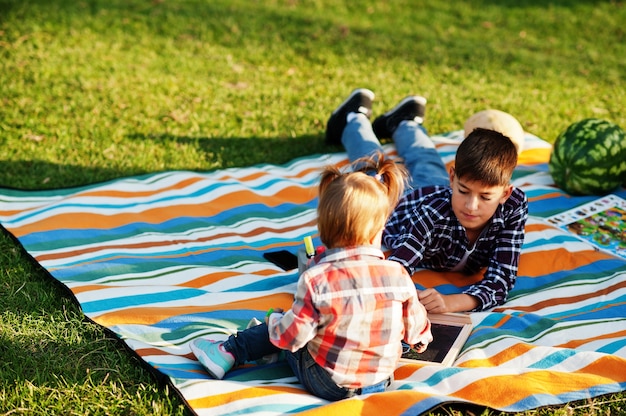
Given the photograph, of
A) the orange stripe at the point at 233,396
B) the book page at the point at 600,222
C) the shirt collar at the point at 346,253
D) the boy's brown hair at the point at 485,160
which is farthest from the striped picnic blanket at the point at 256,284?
the boy's brown hair at the point at 485,160

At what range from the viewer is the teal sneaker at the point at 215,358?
11.9 feet

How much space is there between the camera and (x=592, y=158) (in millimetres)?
5879

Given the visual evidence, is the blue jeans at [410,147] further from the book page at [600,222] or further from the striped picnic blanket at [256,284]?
the book page at [600,222]

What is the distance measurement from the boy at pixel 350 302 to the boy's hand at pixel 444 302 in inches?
29.7

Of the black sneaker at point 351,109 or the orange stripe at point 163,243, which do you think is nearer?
the orange stripe at point 163,243

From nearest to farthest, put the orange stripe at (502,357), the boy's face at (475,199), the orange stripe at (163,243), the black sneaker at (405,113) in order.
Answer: the orange stripe at (502,357), the boy's face at (475,199), the orange stripe at (163,243), the black sneaker at (405,113)

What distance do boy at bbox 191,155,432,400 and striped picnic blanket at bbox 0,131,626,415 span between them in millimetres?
196

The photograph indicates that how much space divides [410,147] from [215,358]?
3291mm

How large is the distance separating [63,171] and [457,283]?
3571 mm

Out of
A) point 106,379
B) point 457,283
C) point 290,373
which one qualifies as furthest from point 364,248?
point 457,283

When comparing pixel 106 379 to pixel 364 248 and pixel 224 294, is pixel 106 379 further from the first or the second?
pixel 364 248

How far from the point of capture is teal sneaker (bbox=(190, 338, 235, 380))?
3.63 m

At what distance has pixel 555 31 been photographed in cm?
1193

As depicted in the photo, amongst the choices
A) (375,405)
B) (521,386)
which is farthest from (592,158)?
(375,405)
